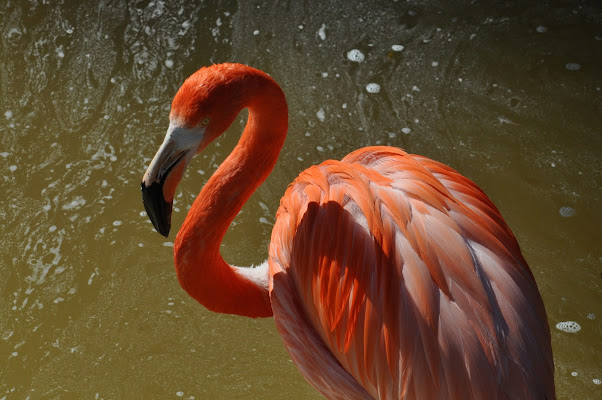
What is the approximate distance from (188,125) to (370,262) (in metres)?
0.57

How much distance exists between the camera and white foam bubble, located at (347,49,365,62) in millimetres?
3701

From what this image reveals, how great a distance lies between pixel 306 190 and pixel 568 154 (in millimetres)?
1833

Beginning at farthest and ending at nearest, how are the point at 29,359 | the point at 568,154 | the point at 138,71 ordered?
the point at 138,71 < the point at 568,154 < the point at 29,359

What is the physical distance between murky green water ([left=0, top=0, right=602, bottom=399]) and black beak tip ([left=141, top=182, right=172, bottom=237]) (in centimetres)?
→ 92

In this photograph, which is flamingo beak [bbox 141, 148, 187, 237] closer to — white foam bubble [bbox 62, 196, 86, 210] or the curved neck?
the curved neck

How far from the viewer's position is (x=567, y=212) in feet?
9.90

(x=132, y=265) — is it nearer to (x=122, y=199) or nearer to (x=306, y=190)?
(x=122, y=199)

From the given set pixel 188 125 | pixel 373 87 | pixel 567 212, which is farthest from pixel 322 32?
pixel 188 125

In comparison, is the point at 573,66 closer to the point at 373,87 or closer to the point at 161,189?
the point at 373,87

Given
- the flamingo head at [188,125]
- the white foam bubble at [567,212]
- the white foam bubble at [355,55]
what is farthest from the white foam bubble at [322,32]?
the flamingo head at [188,125]

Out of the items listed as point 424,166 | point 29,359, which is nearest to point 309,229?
point 424,166

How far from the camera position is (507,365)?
64.8 inches

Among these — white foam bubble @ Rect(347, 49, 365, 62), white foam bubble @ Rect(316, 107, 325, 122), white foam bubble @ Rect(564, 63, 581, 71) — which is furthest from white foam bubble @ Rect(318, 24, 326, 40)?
white foam bubble @ Rect(564, 63, 581, 71)

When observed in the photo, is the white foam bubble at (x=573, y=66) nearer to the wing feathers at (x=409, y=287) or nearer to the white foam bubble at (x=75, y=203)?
the wing feathers at (x=409, y=287)
